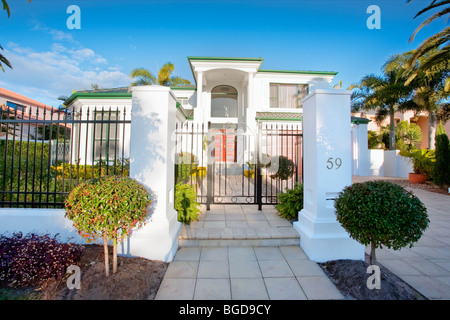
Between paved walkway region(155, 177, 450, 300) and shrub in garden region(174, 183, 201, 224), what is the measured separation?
0.71ft

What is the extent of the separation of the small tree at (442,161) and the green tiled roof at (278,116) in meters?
6.68

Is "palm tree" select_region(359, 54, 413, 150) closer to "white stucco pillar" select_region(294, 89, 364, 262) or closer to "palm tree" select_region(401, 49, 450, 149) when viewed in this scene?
"palm tree" select_region(401, 49, 450, 149)

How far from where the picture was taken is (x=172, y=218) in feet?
12.3

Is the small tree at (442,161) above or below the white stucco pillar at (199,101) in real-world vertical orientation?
below

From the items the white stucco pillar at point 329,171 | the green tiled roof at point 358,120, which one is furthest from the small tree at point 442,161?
the white stucco pillar at point 329,171

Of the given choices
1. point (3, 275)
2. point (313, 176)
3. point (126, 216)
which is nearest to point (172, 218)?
point (126, 216)

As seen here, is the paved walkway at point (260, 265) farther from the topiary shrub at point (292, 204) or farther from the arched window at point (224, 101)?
the arched window at point (224, 101)

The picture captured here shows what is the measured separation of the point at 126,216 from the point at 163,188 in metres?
0.89

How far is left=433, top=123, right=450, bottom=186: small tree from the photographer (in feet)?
32.4

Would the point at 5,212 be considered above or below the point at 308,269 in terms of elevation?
above

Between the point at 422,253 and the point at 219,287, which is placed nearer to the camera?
the point at 219,287

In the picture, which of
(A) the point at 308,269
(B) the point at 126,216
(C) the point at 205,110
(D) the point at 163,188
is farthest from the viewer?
(C) the point at 205,110

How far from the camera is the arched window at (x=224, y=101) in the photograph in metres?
15.7
